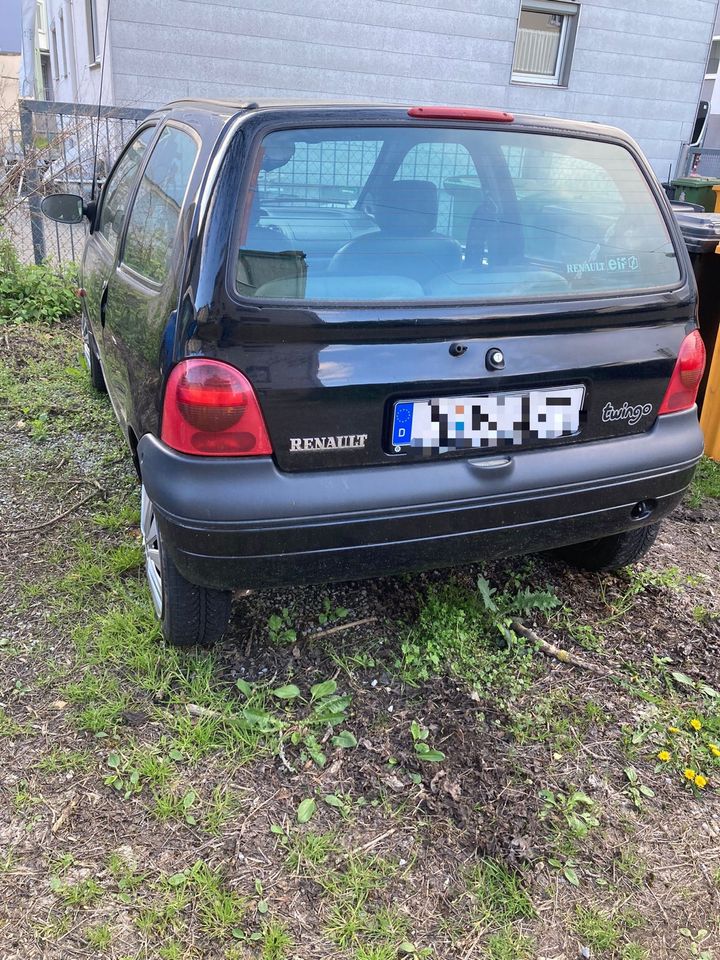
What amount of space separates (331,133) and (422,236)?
0.38m

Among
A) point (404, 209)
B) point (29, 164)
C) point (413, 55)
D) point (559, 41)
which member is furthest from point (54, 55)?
point (404, 209)

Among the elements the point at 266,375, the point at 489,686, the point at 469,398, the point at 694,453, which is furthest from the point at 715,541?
the point at 266,375

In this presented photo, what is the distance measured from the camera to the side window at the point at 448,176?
7.68 feet

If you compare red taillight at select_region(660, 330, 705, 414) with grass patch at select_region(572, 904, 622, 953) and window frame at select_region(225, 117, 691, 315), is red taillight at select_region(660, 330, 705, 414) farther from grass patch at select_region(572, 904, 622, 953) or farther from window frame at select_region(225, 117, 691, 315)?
grass patch at select_region(572, 904, 622, 953)

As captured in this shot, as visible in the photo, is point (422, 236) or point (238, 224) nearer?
point (238, 224)

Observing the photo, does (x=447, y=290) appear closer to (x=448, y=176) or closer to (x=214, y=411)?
(x=448, y=176)

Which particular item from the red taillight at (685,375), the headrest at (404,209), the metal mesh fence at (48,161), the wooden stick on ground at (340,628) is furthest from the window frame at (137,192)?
the metal mesh fence at (48,161)

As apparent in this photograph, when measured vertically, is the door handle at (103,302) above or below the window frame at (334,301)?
below

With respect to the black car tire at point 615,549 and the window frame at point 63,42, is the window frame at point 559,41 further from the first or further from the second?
the black car tire at point 615,549

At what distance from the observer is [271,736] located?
2.30 metres

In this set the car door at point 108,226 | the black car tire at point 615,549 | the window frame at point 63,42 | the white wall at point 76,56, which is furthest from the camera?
the window frame at point 63,42

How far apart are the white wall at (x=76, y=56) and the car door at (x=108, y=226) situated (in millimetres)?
6662

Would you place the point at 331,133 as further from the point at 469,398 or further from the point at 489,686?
the point at 489,686

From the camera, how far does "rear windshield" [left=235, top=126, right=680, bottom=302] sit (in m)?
2.09
